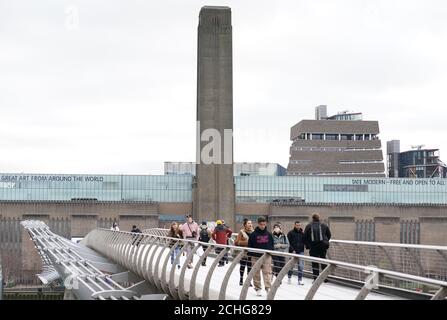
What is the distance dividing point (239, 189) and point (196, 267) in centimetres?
9205

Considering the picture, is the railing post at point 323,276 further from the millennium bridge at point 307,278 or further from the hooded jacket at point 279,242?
the hooded jacket at point 279,242

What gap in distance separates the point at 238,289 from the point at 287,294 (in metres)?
1.81

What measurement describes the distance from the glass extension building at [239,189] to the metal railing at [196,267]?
212 ft

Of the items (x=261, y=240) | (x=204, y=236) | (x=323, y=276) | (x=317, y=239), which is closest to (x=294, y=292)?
(x=261, y=240)

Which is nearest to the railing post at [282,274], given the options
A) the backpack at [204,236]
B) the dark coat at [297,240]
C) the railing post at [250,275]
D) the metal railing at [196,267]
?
the metal railing at [196,267]

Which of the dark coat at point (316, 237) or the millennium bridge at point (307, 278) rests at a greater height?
the dark coat at point (316, 237)

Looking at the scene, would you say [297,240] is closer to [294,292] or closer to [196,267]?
[196,267]

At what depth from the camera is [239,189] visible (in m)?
107

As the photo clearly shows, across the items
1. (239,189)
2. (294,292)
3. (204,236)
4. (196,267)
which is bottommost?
(294,292)

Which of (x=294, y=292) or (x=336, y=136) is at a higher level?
(x=336, y=136)

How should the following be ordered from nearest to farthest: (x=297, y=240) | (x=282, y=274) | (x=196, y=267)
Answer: (x=282, y=274) < (x=196, y=267) < (x=297, y=240)

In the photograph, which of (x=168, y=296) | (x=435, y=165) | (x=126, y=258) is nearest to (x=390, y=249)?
(x=168, y=296)

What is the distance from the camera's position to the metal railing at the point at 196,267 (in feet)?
27.2

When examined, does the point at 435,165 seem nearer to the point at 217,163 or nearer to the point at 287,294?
the point at 217,163
